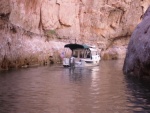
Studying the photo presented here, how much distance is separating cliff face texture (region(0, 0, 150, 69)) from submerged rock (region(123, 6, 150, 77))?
13349mm

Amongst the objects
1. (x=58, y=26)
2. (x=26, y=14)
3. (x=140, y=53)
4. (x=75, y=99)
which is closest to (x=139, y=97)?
(x=75, y=99)

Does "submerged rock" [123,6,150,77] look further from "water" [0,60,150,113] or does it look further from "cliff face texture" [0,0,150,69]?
"cliff face texture" [0,0,150,69]

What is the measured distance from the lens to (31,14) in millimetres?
49281

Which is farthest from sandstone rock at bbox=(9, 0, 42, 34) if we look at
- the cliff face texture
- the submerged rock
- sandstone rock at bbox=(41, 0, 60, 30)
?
the submerged rock

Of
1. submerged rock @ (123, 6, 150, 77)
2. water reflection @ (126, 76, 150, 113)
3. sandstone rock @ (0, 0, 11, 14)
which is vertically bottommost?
water reflection @ (126, 76, 150, 113)

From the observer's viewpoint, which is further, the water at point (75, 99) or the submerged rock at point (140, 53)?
the submerged rock at point (140, 53)

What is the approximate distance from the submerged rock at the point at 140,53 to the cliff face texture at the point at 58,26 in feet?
43.8

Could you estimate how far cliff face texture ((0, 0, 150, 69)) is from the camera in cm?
3819

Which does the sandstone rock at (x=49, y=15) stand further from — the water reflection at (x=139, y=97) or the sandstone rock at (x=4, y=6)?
the water reflection at (x=139, y=97)

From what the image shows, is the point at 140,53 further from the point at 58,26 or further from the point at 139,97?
the point at 58,26

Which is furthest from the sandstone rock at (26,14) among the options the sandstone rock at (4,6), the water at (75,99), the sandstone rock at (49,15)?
the water at (75,99)

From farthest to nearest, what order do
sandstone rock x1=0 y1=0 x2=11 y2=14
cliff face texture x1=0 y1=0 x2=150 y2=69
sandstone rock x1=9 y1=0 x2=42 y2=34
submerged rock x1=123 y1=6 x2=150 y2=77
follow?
sandstone rock x1=9 y1=0 x2=42 y2=34 < cliff face texture x1=0 y1=0 x2=150 y2=69 < sandstone rock x1=0 y1=0 x2=11 y2=14 < submerged rock x1=123 y1=6 x2=150 y2=77

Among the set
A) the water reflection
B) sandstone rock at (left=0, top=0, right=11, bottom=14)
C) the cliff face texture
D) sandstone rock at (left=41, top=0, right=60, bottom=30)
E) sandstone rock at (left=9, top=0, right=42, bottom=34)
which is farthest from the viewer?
sandstone rock at (left=41, top=0, right=60, bottom=30)

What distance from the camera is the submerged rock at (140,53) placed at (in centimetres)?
2437
